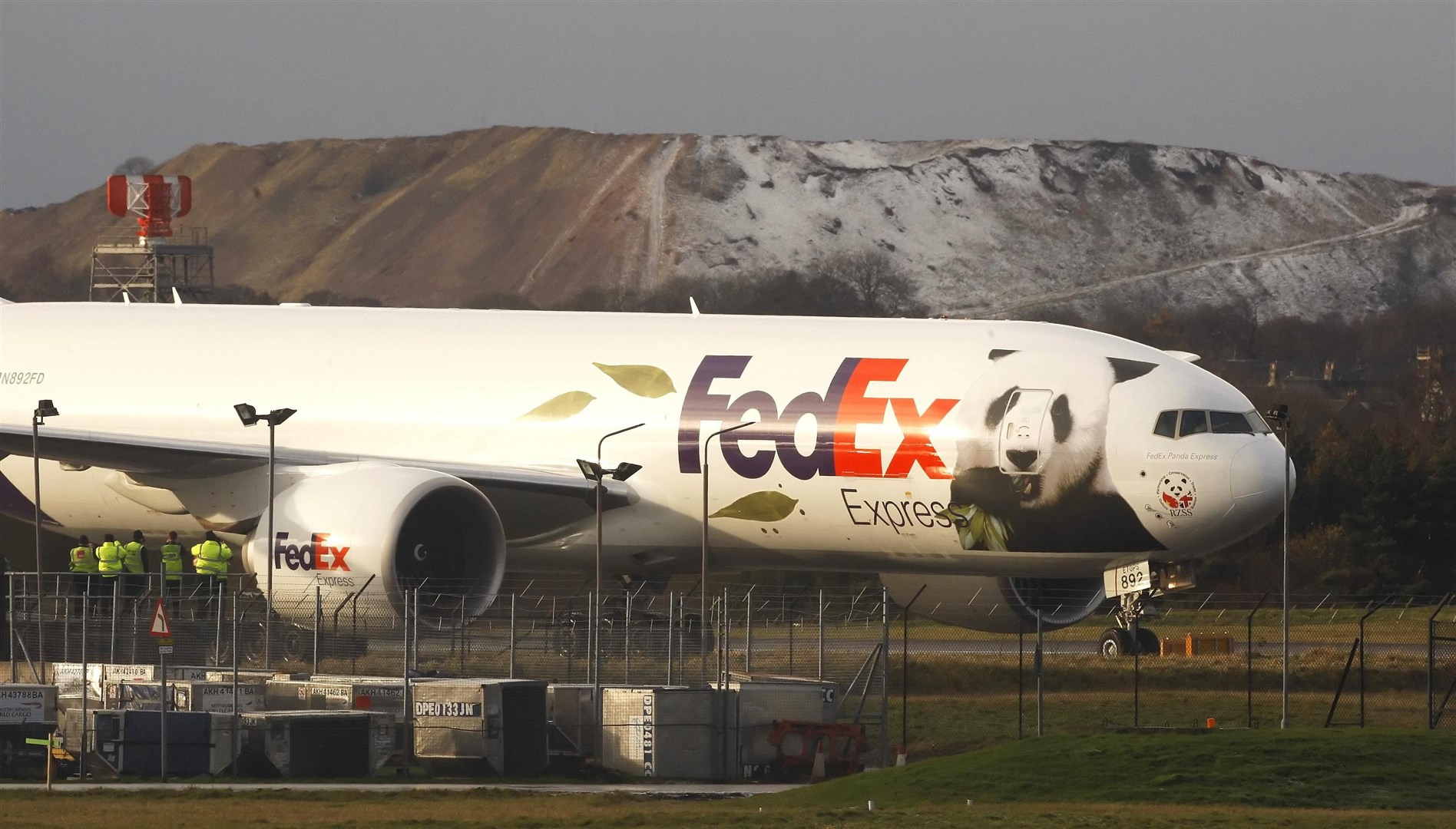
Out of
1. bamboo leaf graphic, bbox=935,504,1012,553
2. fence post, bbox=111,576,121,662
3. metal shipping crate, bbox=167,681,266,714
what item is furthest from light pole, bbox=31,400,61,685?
bamboo leaf graphic, bbox=935,504,1012,553

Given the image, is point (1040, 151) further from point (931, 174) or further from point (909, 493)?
point (909, 493)

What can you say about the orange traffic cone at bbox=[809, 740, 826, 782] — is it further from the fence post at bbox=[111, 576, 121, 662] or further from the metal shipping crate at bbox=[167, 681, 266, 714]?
the fence post at bbox=[111, 576, 121, 662]

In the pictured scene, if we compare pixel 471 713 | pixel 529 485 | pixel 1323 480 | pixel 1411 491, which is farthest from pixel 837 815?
pixel 1323 480

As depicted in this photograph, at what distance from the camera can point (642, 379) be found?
31.3 m

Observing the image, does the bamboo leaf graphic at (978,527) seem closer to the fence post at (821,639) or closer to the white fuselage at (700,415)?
the white fuselage at (700,415)

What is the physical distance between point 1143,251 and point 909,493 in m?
117

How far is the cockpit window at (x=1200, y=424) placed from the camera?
2827 centimetres

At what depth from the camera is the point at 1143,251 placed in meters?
143

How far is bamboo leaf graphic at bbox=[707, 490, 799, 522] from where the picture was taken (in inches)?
1182

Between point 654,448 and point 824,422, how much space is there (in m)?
2.44

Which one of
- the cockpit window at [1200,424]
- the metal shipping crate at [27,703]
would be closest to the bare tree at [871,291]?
the cockpit window at [1200,424]

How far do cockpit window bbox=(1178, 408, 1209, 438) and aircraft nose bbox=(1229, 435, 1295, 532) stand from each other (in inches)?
19.5

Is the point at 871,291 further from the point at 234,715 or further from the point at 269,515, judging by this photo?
the point at 234,715

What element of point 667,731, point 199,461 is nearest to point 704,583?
point 667,731
